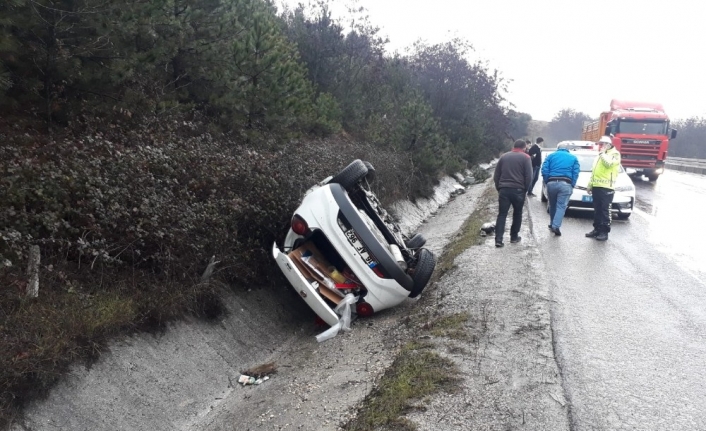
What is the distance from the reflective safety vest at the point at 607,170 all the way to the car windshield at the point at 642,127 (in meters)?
16.4

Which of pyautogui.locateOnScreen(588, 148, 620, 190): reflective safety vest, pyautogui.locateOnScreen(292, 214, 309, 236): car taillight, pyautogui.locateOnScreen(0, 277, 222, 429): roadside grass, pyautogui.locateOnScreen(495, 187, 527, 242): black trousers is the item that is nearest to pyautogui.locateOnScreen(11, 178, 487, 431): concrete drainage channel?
pyautogui.locateOnScreen(0, 277, 222, 429): roadside grass

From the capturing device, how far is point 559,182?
432 inches

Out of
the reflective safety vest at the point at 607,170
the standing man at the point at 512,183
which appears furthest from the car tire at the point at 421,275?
the reflective safety vest at the point at 607,170

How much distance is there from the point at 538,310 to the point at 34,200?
5170mm

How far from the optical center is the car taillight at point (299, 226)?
6.68 m

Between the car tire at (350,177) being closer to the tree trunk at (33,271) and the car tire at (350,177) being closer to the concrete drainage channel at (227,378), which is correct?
the concrete drainage channel at (227,378)

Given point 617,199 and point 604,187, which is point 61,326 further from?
point 617,199

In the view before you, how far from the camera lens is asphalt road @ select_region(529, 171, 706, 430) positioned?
161 inches

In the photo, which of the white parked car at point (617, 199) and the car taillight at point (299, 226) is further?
the white parked car at point (617, 199)

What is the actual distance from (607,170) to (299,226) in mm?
6687

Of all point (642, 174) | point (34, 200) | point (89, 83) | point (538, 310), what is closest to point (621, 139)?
point (642, 174)

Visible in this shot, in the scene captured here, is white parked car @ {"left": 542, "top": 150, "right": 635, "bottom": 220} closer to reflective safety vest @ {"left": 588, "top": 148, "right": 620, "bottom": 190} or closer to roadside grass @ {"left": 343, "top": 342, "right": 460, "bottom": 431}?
reflective safety vest @ {"left": 588, "top": 148, "right": 620, "bottom": 190}

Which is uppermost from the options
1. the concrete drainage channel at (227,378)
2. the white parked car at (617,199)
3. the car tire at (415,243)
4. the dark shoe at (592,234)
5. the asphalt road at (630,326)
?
the white parked car at (617,199)

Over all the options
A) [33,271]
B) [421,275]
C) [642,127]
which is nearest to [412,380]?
[421,275]
